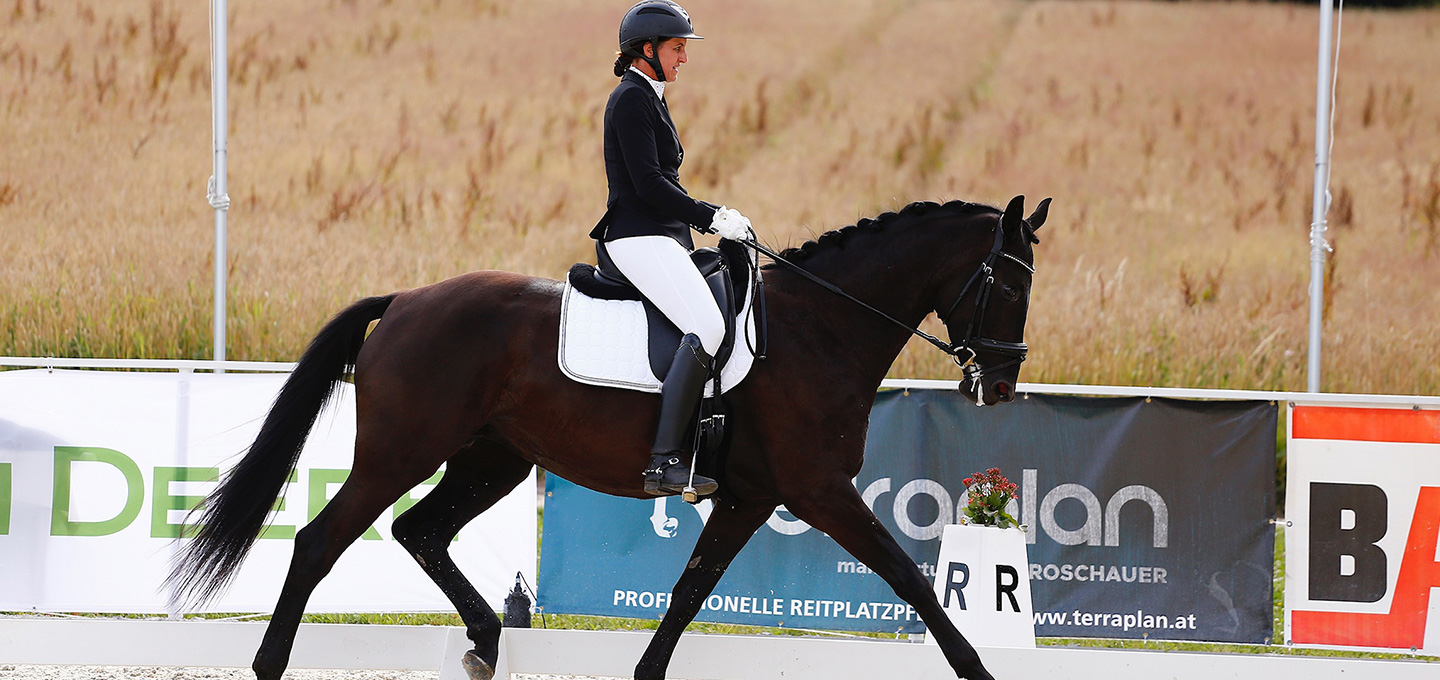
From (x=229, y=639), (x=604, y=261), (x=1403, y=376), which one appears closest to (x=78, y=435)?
(x=229, y=639)

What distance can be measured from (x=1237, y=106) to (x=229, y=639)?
31.1 ft

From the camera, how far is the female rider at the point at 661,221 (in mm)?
3498

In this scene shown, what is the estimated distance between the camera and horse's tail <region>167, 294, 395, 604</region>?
3748 millimetres

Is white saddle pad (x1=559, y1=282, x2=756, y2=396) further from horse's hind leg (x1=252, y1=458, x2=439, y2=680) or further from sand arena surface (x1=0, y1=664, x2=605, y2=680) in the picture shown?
sand arena surface (x1=0, y1=664, x2=605, y2=680)

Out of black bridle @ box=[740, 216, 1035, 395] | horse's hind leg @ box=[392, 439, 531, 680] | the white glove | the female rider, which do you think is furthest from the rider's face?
horse's hind leg @ box=[392, 439, 531, 680]

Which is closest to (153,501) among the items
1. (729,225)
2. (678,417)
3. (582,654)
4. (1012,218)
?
(582,654)

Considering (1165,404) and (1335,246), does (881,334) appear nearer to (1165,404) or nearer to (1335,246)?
(1165,404)

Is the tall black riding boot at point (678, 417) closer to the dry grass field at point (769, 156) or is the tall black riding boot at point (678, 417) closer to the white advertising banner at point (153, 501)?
the white advertising banner at point (153, 501)

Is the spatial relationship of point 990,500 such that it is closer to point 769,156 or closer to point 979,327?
point 979,327

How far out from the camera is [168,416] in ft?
16.1

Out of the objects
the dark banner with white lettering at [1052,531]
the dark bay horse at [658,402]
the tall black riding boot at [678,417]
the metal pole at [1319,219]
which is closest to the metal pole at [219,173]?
the dark banner with white lettering at [1052,531]

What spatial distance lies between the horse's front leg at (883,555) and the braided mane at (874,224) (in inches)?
30.8

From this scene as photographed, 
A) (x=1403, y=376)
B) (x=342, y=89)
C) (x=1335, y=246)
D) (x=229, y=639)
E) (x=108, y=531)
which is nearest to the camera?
(x=229, y=639)

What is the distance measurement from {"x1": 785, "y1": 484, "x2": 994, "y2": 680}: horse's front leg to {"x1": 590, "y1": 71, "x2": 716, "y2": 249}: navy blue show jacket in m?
0.91
